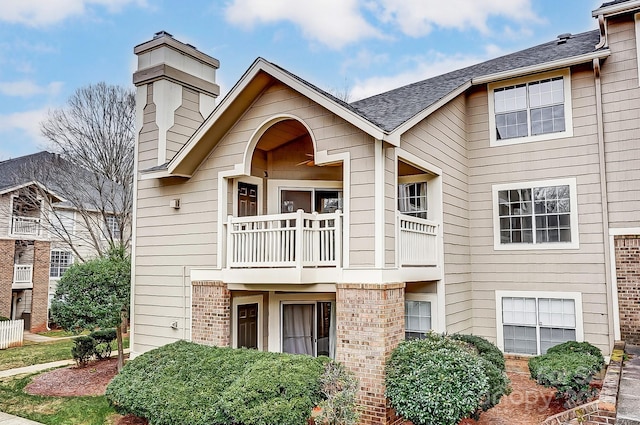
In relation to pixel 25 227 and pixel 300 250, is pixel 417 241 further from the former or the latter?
pixel 25 227

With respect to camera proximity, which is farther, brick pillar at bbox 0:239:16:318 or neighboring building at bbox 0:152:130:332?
brick pillar at bbox 0:239:16:318

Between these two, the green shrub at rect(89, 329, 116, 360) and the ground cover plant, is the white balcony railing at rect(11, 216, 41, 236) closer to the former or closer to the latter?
the green shrub at rect(89, 329, 116, 360)

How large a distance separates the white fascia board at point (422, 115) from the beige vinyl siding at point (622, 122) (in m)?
3.30

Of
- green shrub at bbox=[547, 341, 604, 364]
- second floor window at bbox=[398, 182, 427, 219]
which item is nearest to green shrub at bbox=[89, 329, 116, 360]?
second floor window at bbox=[398, 182, 427, 219]

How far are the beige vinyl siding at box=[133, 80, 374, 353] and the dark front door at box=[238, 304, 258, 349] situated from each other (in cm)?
127

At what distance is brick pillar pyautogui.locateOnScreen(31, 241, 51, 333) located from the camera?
2409 centimetres

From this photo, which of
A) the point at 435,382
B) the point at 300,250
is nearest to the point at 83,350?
the point at 300,250

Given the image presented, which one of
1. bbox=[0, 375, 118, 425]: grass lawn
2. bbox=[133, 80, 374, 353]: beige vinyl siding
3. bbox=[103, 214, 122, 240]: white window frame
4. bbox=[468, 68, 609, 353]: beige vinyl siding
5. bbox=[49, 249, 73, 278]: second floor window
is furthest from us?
bbox=[49, 249, 73, 278]: second floor window

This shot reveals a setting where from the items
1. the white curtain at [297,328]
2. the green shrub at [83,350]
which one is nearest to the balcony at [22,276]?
the green shrub at [83,350]

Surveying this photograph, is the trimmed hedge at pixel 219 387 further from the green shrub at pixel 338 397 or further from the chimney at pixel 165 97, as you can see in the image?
the chimney at pixel 165 97

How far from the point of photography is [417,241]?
9648 mm

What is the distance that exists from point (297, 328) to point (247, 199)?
342 cm

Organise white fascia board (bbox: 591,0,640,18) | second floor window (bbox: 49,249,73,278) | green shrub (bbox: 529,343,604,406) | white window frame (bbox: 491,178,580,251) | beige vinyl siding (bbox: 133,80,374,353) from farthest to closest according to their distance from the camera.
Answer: second floor window (bbox: 49,249,73,278), white window frame (bbox: 491,178,580,251), white fascia board (bbox: 591,0,640,18), beige vinyl siding (bbox: 133,80,374,353), green shrub (bbox: 529,343,604,406)

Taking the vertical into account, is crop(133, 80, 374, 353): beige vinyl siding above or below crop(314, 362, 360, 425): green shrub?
above
